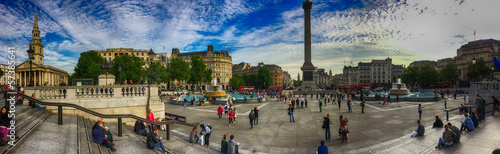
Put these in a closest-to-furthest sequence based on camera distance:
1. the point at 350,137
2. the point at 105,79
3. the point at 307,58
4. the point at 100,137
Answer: the point at 100,137
the point at 350,137
the point at 105,79
the point at 307,58

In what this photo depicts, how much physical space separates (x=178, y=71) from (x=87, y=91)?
152 ft

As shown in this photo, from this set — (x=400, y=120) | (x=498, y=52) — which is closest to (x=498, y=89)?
(x=400, y=120)

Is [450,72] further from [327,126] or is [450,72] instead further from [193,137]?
[193,137]

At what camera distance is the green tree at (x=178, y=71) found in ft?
181

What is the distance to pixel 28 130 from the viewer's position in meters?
5.61

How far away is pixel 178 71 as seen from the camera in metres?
54.8

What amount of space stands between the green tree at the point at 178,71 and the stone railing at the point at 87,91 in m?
45.2

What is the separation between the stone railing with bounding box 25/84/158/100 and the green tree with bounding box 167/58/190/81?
45.2 meters

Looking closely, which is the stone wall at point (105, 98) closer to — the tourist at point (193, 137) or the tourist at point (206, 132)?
the tourist at point (193, 137)

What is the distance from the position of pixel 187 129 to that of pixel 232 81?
75.4 meters

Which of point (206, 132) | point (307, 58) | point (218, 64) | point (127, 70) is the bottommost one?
point (206, 132)

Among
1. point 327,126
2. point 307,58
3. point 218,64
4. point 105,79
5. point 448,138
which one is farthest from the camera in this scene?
point 218,64

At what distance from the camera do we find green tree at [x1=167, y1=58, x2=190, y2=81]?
55.0 m

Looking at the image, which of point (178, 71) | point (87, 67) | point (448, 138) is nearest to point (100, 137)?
point (448, 138)
